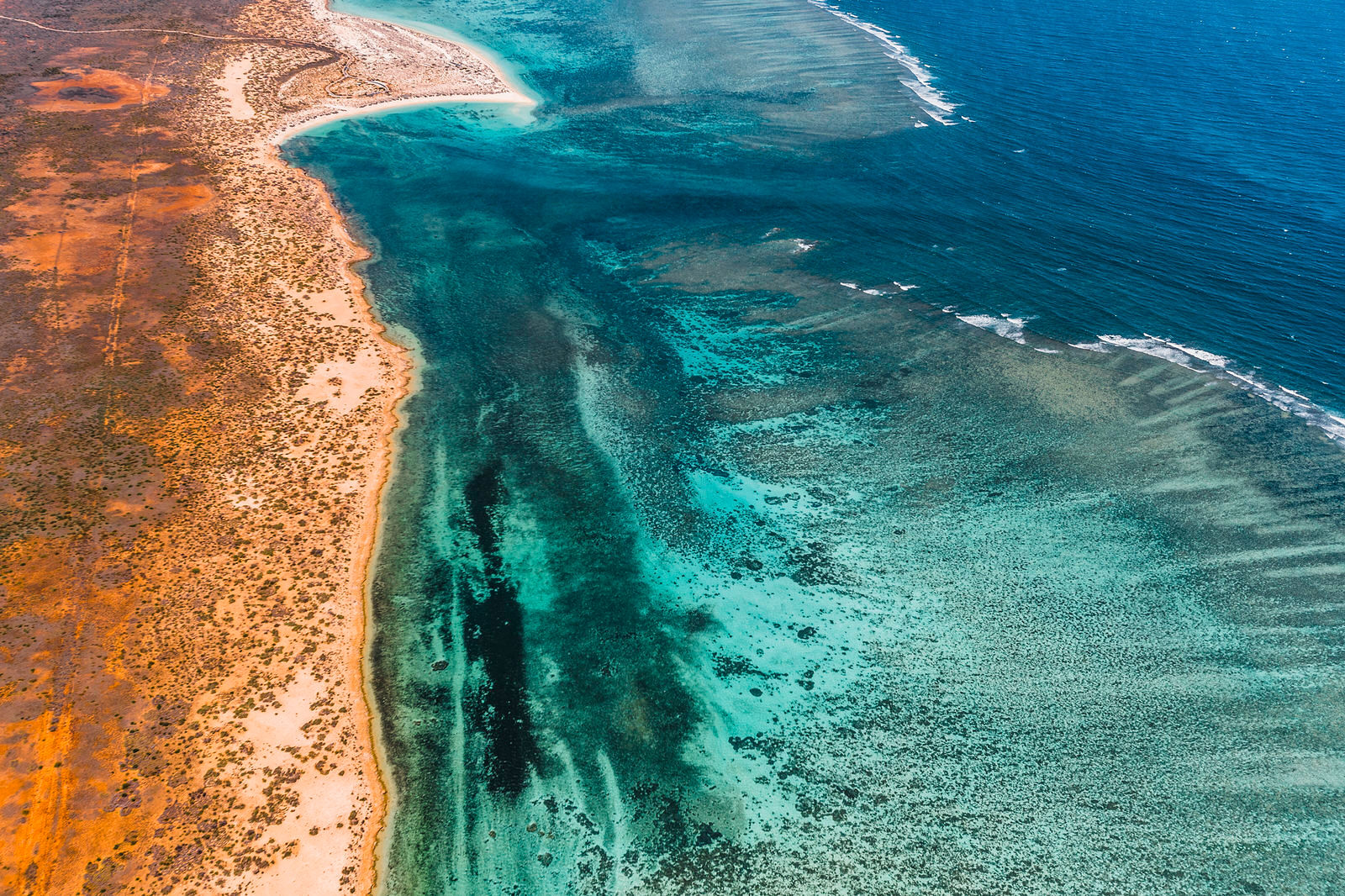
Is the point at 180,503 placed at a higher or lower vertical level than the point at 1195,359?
lower

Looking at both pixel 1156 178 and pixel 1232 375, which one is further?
pixel 1156 178

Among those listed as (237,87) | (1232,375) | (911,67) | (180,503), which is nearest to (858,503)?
(1232,375)

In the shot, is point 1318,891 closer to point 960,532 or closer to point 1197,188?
point 960,532

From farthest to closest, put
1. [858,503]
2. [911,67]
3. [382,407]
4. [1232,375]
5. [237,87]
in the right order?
1. [911,67]
2. [237,87]
3. [1232,375]
4. [382,407]
5. [858,503]

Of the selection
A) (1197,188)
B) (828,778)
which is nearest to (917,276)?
(1197,188)

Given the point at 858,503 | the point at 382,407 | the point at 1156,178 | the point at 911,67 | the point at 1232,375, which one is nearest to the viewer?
the point at 858,503

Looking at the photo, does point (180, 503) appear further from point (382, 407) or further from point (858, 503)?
point (858, 503)
